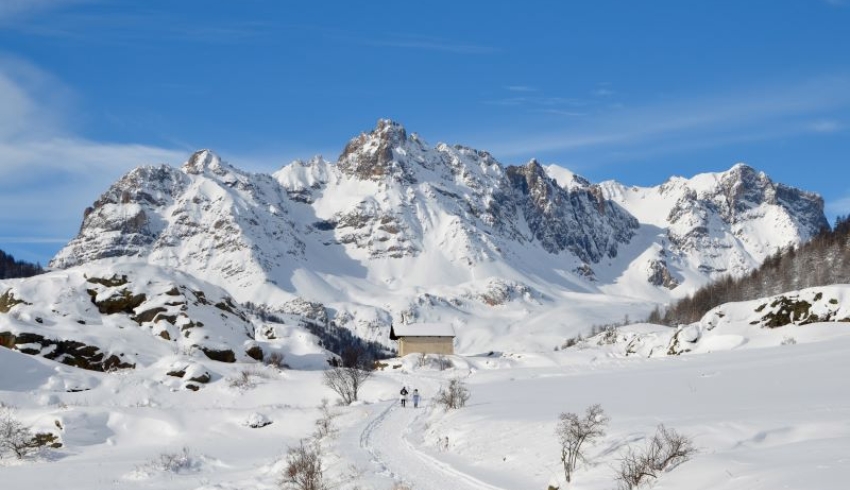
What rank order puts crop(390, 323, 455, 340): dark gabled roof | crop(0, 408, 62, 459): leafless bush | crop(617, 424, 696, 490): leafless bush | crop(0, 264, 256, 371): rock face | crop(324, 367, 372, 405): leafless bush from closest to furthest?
crop(617, 424, 696, 490): leafless bush, crop(0, 408, 62, 459): leafless bush, crop(324, 367, 372, 405): leafless bush, crop(0, 264, 256, 371): rock face, crop(390, 323, 455, 340): dark gabled roof

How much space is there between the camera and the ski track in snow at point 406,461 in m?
23.8

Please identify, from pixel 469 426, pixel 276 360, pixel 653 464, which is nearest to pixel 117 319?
pixel 276 360

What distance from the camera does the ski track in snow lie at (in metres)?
23.8

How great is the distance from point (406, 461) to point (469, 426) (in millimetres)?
4500

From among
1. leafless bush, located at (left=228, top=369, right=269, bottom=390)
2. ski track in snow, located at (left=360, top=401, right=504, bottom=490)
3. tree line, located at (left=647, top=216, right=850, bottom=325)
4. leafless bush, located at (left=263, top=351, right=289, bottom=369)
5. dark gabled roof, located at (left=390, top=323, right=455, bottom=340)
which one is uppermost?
tree line, located at (left=647, top=216, right=850, bottom=325)

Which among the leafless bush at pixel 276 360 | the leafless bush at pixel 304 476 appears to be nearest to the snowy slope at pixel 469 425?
the leafless bush at pixel 304 476

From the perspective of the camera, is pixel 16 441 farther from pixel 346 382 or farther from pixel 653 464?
pixel 653 464

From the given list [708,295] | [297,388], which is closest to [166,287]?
[297,388]

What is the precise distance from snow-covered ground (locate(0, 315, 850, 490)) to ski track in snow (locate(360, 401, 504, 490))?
78mm

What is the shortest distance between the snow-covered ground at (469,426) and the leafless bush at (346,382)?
1970 mm

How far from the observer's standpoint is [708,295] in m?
179

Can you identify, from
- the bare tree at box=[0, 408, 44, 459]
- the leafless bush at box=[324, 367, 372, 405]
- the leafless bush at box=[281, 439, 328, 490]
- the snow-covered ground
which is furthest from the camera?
the leafless bush at box=[324, 367, 372, 405]

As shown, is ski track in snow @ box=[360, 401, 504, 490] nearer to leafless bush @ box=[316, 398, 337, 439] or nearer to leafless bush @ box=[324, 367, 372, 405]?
leafless bush @ box=[316, 398, 337, 439]

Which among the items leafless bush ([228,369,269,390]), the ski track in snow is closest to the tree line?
leafless bush ([228,369,269,390])
